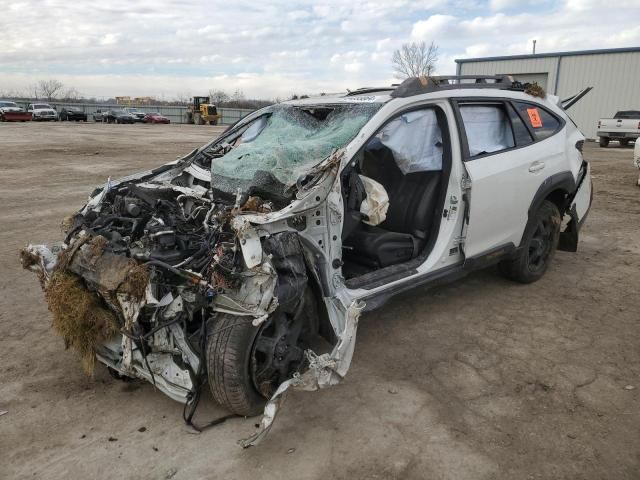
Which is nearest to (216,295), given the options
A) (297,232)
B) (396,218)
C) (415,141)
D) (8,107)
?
(297,232)

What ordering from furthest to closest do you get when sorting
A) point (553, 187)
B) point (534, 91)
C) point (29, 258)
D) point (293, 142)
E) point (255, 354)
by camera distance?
point (534, 91)
point (553, 187)
point (293, 142)
point (29, 258)
point (255, 354)

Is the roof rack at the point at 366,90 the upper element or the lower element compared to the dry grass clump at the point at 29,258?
upper

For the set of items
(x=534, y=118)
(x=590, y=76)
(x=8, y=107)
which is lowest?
(x=534, y=118)

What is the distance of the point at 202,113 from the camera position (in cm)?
4356

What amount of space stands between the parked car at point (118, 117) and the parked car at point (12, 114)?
20.2ft

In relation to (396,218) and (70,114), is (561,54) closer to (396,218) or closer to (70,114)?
(396,218)

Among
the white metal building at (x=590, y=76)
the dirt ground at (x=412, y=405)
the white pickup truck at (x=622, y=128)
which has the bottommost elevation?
the dirt ground at (x=412, y=405)

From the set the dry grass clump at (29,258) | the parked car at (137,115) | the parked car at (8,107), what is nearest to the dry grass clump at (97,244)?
the dry grass clump at (29,258)

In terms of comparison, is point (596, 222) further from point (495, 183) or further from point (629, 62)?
point (629, 62)

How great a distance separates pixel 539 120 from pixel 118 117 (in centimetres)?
4203

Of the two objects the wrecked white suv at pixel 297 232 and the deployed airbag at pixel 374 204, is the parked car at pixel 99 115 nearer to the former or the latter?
the wrecked white suv at pixel 297 232

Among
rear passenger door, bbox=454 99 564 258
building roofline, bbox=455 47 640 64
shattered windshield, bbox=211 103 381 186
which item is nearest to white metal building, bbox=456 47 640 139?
building roofline, bbox=455 47 640 64

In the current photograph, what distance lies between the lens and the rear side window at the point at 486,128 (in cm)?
420

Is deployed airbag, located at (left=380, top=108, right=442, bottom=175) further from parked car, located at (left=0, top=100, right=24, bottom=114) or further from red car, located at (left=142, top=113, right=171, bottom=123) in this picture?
red car, located at (left=142, top=113, right=171, bottom=123)
